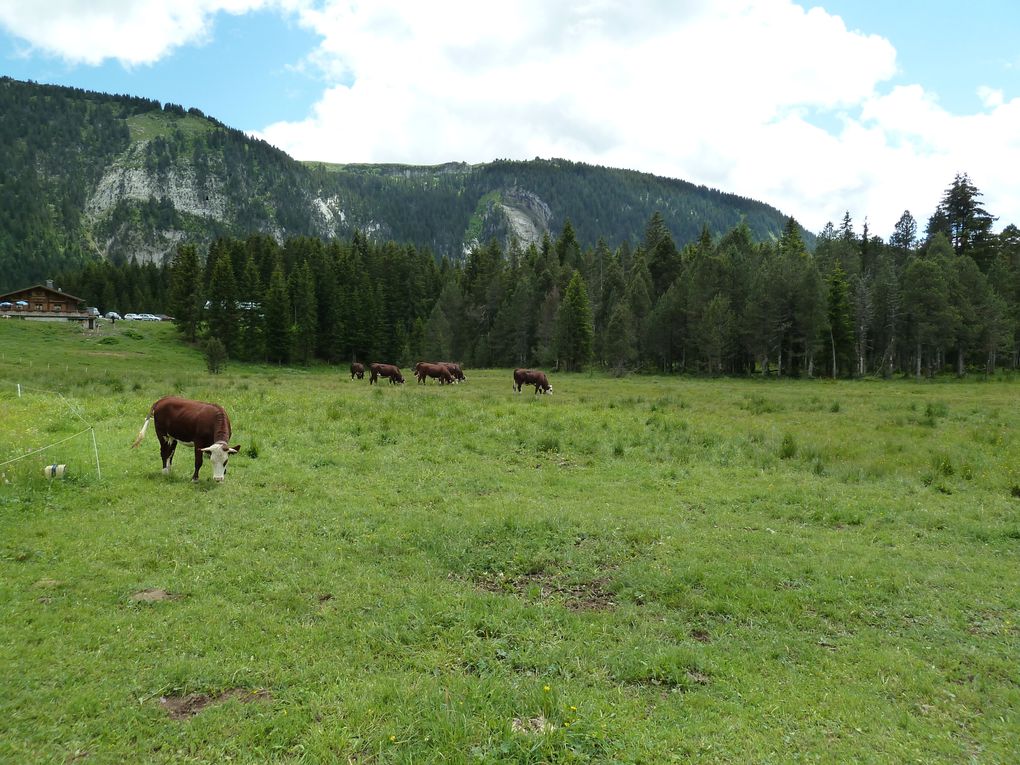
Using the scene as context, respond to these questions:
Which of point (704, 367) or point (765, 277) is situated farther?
point (704, 367)

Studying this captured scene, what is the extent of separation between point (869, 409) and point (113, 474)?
34.6 meters

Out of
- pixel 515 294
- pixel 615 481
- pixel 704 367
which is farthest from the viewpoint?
pixel 515 294

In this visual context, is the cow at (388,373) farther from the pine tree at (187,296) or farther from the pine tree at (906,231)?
the pine tree at (906,231)

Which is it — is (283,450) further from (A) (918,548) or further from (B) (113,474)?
(A) (918,548)

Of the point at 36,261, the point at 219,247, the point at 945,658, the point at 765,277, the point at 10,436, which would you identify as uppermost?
the point at 36,261

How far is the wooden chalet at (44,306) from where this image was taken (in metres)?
90.8

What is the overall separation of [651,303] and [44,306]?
339 feet

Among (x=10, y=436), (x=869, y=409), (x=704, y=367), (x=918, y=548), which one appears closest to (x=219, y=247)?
(x=704, y=367)

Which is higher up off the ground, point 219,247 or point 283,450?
point 219,247

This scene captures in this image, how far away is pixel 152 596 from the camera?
799cm

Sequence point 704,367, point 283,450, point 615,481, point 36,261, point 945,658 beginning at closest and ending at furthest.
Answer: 1. point 945,658
2. point 615,481
3. point 283,450
4. point 704,367
5. point 36,261

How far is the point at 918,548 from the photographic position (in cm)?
1064

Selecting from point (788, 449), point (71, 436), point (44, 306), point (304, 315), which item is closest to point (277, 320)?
point (304, 315)

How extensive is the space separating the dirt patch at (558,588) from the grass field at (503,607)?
2.0 inches
